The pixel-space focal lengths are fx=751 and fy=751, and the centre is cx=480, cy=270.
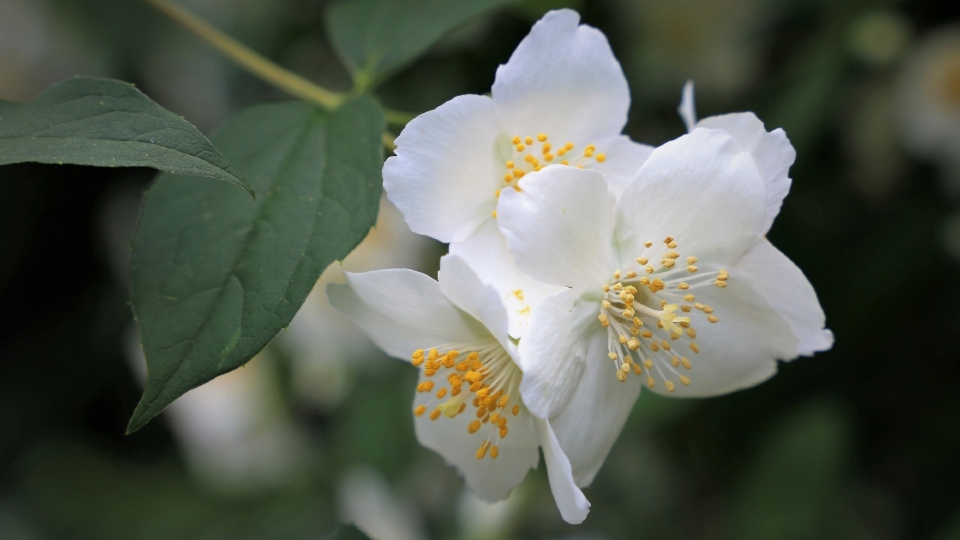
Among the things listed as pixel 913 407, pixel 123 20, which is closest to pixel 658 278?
pixel 913 407

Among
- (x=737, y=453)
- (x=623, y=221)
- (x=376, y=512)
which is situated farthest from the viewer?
(x=737, y=453)

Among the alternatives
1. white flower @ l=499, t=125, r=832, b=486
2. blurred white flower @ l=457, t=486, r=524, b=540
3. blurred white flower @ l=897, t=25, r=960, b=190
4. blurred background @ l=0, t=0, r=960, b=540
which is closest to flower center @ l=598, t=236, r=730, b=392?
white flower @ l=499, t=125, r=832, b=486

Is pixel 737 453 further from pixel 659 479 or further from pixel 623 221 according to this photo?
pixel 623 221

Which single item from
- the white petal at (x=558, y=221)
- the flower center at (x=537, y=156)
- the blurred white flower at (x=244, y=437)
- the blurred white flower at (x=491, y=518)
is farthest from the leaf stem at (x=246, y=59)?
the blurred white flower at (x=244, y=437)

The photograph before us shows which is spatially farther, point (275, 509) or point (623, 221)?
point (275, 509)

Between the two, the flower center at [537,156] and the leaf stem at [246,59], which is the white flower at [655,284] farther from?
the leaf stem at [246,59]

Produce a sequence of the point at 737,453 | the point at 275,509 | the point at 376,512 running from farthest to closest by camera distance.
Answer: the point at 275,509 → the point at 737,453 → the point at 376,512

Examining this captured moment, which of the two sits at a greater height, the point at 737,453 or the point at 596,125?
the point at 596,125
